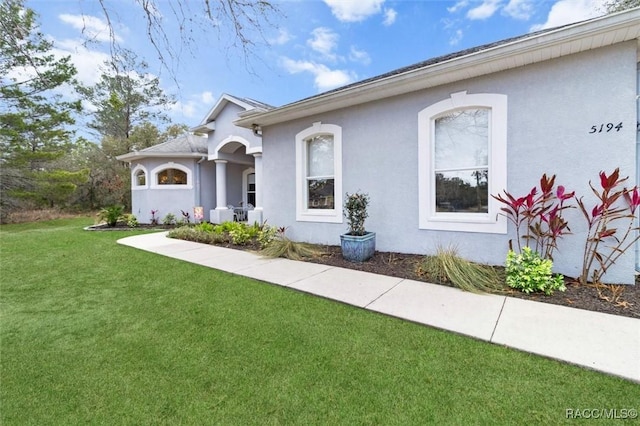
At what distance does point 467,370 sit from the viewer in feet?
7.30

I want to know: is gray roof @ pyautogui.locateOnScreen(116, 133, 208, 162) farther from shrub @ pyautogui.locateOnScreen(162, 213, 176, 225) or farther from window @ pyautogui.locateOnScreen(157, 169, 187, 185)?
shrub @ pyautogui.locateOnScreen(162, 213, 176, 225)

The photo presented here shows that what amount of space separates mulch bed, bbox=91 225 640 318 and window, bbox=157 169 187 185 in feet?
33.6

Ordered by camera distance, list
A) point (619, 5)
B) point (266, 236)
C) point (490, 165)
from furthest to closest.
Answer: point (619, 5), point (266, 236), point (490, 165)

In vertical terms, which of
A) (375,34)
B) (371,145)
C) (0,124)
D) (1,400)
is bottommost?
(1,400)

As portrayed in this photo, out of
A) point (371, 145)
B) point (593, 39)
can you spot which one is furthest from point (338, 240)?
point (593, 39)

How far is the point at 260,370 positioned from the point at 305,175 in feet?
17.0

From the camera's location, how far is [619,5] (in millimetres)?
8305

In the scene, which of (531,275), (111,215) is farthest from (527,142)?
(111,215)

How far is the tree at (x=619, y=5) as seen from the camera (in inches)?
320

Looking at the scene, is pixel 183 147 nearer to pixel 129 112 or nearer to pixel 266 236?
pixel 266 236

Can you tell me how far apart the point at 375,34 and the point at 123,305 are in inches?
357

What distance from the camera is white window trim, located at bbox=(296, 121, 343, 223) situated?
628 cm

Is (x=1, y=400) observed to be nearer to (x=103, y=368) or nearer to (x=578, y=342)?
(x=103, y=368)

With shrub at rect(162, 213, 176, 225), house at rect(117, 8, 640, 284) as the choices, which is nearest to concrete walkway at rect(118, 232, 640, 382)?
house at rect(117, 8, 640, 284)
